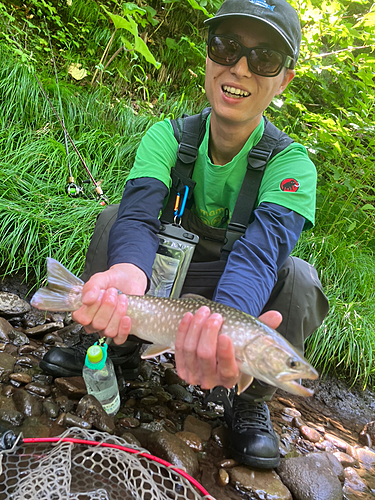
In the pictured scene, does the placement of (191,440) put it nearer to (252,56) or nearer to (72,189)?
(252,56)

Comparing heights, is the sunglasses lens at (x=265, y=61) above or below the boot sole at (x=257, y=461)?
above

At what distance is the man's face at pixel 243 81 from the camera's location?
2586mm

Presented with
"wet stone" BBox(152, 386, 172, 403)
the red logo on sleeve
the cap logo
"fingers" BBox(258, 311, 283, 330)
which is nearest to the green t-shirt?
the red logo on sleeve

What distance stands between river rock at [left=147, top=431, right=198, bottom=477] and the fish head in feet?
2.96

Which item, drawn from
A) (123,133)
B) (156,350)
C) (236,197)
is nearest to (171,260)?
(236,197)

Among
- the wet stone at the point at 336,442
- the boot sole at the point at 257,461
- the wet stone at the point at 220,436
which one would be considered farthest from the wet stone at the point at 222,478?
the wet stone at the point at 336,442

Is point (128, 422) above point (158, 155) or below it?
below

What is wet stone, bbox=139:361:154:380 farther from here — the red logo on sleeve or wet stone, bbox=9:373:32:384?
the red logo on sleeve

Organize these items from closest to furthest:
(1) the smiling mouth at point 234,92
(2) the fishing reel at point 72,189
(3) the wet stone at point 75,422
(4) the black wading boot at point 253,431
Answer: (3) the wet stone at point 75,422, (4) the black wading boot at point 253,431, (1) the smiling mouth at point 234,92, (2) the fishing reel at point 72,189

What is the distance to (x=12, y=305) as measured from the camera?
368 cm

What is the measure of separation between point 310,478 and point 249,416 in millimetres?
510

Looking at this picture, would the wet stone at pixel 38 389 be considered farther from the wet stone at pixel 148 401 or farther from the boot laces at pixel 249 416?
the boot laces at pixel 249 416

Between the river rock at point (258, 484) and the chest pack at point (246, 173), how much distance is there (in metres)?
1.38

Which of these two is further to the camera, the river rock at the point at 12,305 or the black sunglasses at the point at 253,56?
the river rock at the point at 12,305
